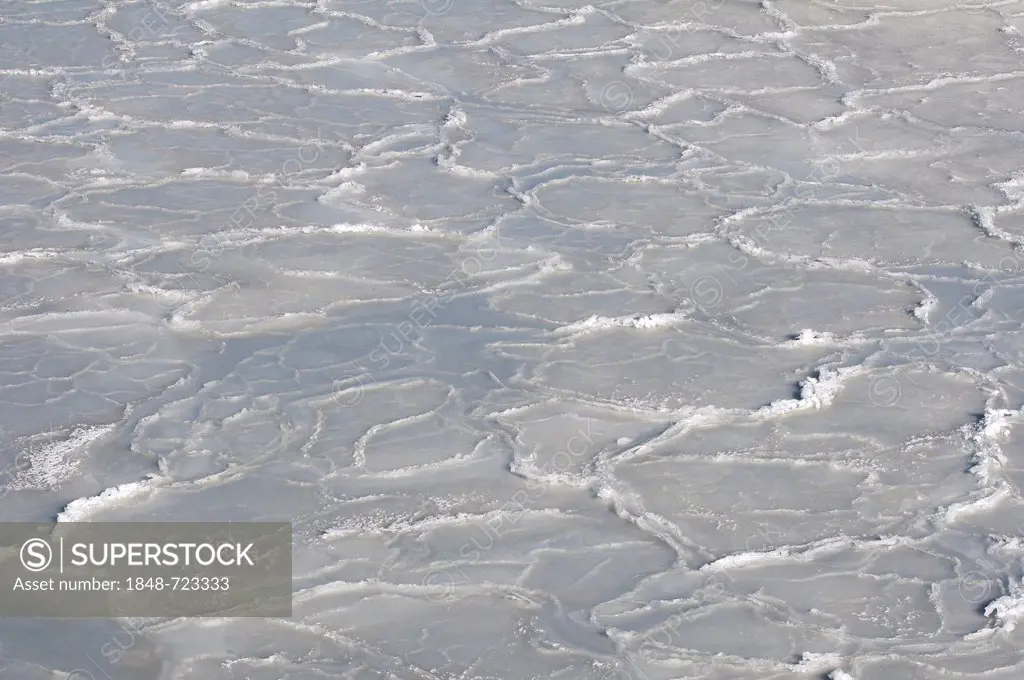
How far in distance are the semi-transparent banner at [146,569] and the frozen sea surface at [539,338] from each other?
0.04 meters

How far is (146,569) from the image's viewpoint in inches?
87.4

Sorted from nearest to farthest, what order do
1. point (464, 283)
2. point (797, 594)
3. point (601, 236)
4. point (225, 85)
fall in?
1. point (797, 594)
2. point (464, 283)
3. point (601, 236)
4. point (225, 85)

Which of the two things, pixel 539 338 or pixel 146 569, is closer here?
pixel 146 569

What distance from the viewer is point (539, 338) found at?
9.70 feet

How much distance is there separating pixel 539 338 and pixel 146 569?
1.05 m

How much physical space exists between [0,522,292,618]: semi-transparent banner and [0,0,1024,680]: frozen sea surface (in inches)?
1.5

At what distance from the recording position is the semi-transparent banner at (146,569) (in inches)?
83.7

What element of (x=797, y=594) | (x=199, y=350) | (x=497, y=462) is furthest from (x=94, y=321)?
(x=797, y=594)

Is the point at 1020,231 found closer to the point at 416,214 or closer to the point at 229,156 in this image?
the point at 416,214

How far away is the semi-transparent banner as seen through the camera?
6.98 feet

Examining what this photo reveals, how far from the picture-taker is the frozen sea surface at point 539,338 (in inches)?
83.7

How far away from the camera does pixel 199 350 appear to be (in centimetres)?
290

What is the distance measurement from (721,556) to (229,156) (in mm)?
2201

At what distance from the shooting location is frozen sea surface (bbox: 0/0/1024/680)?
213 centimetres
